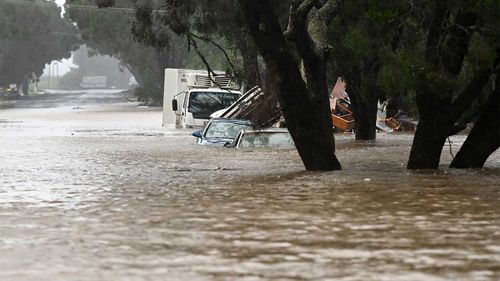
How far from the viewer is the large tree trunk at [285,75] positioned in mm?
15695

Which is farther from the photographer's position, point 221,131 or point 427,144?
point 221,131

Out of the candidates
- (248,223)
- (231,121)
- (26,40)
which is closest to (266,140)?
(231,121)

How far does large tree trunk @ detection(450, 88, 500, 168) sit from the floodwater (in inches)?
14.6

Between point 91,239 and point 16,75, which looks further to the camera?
point 16,75

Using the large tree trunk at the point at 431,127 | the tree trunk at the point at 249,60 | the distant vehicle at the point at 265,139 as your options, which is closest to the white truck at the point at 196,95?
the tree trunk at the point at 249,60

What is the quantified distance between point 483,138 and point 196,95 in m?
21.1

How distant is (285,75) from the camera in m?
15.7

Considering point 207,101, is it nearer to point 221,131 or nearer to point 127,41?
point 221,131

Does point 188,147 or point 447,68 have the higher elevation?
point 447,68

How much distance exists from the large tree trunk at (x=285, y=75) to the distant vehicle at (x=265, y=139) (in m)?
7.42

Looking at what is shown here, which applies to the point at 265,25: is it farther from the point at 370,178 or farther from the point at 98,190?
the point at 98,190

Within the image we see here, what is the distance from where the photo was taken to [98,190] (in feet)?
44.5

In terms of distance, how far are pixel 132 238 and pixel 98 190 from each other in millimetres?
5225

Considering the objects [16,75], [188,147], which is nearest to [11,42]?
[16,75]
